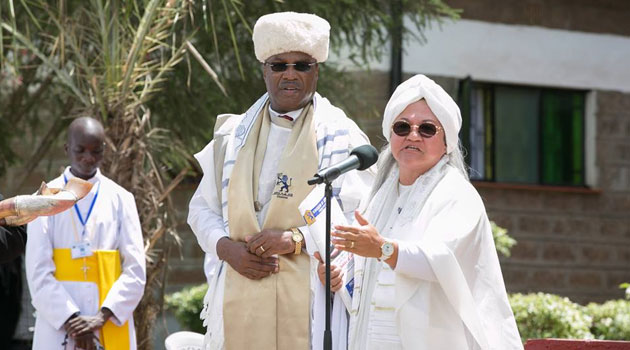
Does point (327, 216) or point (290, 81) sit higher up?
point (290, 81)

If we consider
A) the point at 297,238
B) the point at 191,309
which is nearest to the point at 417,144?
the point at 297,238

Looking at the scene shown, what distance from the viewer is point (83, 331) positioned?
272 inches

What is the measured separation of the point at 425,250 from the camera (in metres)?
4.74

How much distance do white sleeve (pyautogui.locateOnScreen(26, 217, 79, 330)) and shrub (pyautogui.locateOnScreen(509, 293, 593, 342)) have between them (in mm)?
4983

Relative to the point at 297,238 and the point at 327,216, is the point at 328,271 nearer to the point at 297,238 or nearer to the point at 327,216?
the point at 327,216

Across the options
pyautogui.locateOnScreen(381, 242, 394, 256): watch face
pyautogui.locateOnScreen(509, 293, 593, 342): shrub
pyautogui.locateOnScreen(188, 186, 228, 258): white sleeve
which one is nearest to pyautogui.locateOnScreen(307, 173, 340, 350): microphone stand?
pyautogui.locateOnScreen(381, 242, 394, 256): watch face

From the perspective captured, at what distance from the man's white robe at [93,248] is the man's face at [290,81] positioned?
1.77 m

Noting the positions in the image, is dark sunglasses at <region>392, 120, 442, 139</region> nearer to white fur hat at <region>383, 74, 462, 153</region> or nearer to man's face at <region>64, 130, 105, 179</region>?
white fur hat at <region>383, 74, 462, 153</region>

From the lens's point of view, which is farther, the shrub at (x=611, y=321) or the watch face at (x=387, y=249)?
the shrub at (x=611, y=321)

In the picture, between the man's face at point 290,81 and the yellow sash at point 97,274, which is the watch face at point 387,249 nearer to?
the man's face at point 290,81

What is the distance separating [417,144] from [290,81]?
115cm

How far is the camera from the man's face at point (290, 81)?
5.99 meters

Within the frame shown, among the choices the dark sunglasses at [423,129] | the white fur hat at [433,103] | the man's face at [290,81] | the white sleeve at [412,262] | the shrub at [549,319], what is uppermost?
the man's face at [290,81]

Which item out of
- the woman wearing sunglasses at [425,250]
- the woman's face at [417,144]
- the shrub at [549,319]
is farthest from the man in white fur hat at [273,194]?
the shrub at [549,319]
